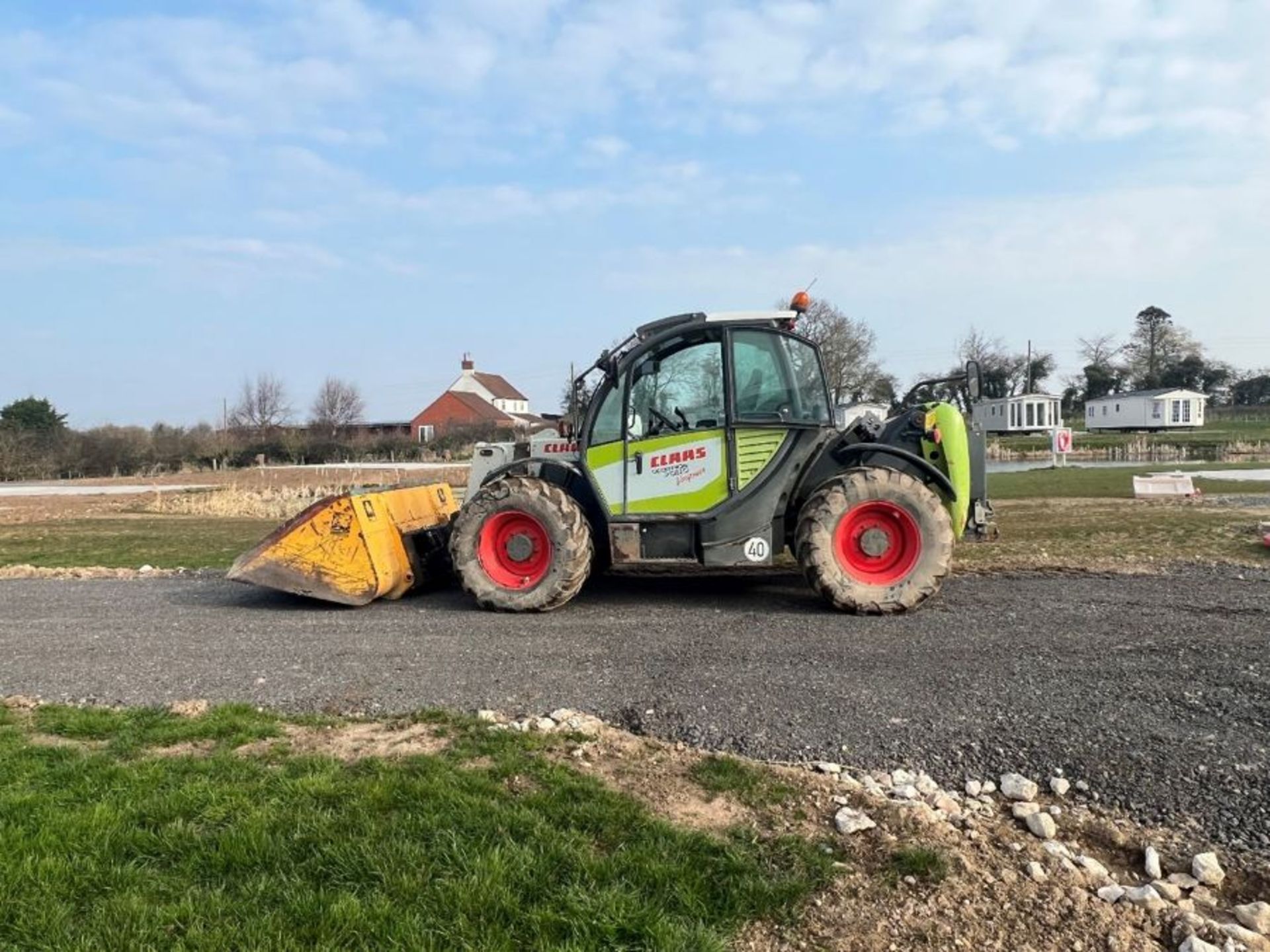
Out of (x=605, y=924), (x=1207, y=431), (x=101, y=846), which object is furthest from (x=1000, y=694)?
(x=1207, y=431)

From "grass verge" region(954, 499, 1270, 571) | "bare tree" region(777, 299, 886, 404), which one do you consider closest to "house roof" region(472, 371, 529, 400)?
"bare tree" region(777, 299, 886, 404)

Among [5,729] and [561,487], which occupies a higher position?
[561,487]

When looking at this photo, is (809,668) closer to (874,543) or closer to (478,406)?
(874,543)

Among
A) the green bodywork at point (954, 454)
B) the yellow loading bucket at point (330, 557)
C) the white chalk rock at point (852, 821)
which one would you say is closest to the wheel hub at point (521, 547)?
the yellow loading bucket at point (330, 557)

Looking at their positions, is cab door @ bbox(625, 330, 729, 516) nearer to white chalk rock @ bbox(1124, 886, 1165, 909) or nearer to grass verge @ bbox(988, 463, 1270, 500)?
white chalk rock @ bbox(1124, 886, 1165, 909)

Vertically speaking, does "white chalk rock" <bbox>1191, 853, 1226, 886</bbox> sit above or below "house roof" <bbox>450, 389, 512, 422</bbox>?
below

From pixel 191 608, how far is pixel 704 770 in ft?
21.1

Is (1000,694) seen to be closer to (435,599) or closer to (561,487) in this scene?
(561,487)

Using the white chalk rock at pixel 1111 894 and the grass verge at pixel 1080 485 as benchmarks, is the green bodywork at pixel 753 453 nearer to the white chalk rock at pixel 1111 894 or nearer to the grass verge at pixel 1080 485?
the white chalk rock at pixel 1111 894

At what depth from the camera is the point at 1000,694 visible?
5.04 m

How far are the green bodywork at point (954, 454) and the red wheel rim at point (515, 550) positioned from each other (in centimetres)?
366

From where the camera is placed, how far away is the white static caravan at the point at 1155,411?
63.9 metres

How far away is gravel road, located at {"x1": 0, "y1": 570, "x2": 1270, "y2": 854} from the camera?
13.9 feet

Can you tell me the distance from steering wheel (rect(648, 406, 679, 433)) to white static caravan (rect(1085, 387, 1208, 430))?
221ft
